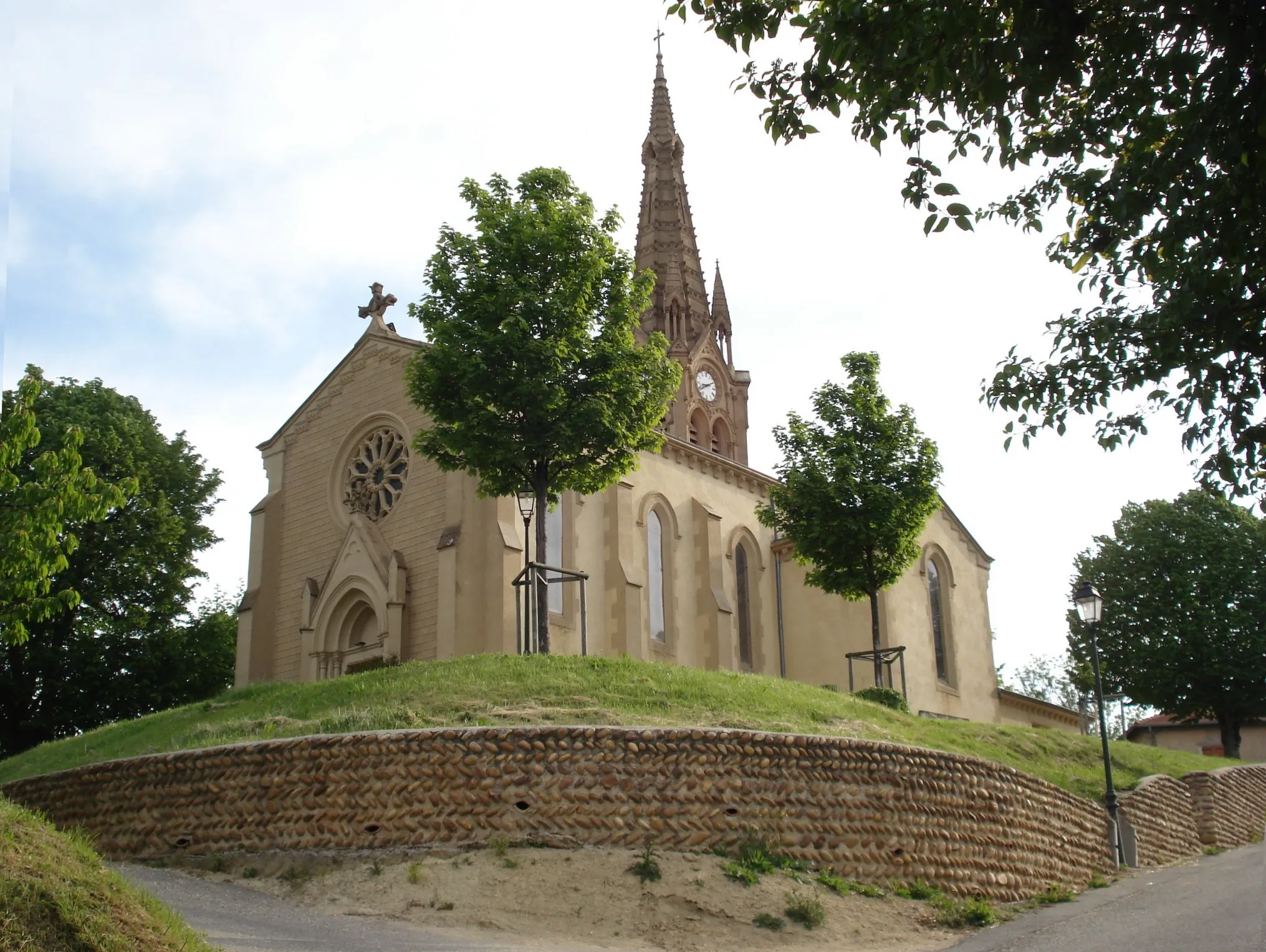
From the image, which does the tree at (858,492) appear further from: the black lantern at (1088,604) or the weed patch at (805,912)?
the weed patch at (805,912)

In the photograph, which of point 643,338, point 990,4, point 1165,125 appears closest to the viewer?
point 990,4

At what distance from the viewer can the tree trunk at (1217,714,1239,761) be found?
46375 millimetres

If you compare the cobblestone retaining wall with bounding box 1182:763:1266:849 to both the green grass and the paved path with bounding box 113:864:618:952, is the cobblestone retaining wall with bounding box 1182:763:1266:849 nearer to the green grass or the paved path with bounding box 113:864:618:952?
the paved path with bounding box 113:864:618:952

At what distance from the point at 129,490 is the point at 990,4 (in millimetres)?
16220

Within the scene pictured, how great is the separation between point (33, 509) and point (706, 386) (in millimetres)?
44108

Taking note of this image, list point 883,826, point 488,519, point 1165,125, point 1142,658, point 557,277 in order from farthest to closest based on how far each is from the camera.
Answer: point 1142,658
point 488,519
point 557,277
point 883,826
point 1165,125

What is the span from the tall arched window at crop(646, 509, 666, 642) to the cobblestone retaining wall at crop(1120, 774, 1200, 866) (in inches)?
555

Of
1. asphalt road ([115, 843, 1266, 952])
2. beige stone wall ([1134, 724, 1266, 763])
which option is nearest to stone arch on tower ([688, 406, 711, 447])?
beige stone wall ([1134, 724, 1266, 763])

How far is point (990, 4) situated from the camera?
34.1 feet

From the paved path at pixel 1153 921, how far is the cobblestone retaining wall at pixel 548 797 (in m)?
1.46

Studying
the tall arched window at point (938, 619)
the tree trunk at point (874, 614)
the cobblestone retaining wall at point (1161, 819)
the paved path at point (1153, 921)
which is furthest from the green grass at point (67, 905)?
the tall arched window at point (938, 619)

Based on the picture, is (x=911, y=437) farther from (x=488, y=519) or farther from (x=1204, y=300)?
(x=1204, y=300)

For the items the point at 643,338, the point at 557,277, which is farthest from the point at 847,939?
the point at 643,338

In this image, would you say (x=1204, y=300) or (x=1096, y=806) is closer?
(x=1204, y=300)
